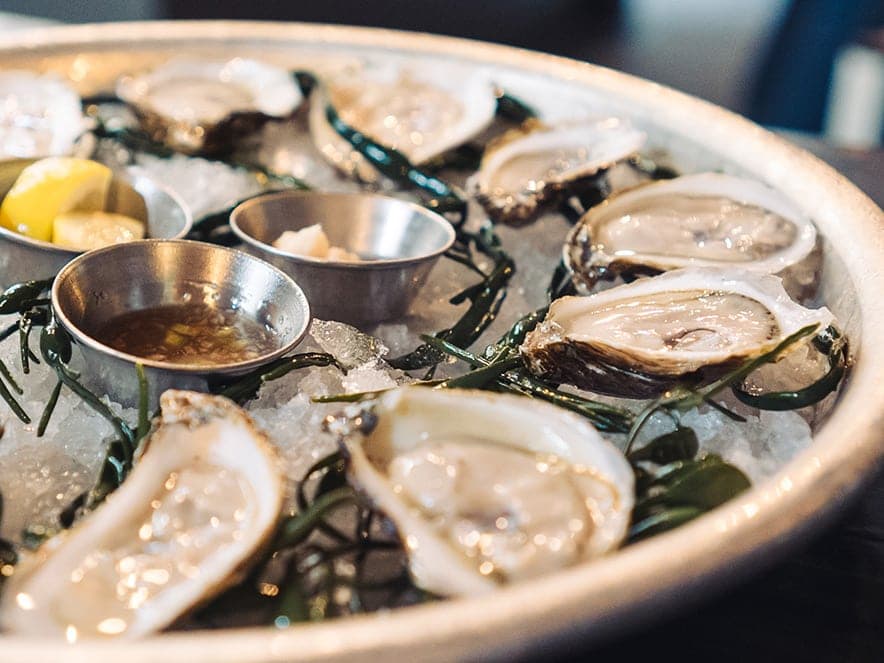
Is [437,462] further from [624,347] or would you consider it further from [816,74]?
[816,74]

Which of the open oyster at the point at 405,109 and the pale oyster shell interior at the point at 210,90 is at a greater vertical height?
the open oyster at the point at 405,109

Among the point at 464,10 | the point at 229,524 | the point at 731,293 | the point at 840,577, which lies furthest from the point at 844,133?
the point at 229,524

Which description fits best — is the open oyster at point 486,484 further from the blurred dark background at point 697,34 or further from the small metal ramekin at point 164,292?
the blurred dark background at point 697,34

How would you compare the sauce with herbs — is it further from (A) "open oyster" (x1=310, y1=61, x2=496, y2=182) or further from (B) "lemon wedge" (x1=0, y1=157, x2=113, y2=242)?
(A) "open oyster" (x1=310, y1=61, x2=496, y2=182)

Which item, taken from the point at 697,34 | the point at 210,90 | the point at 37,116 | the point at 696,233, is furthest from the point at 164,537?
the point at 697,34

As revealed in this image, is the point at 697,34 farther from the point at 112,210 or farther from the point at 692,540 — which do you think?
the point at 692,540

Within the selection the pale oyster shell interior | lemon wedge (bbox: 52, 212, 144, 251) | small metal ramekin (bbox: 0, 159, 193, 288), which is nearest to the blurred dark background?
the pale oyster shell interior

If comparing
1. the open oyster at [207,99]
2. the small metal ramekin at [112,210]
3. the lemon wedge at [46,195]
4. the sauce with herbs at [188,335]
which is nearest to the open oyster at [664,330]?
the sauce with herbs at [188,335]
